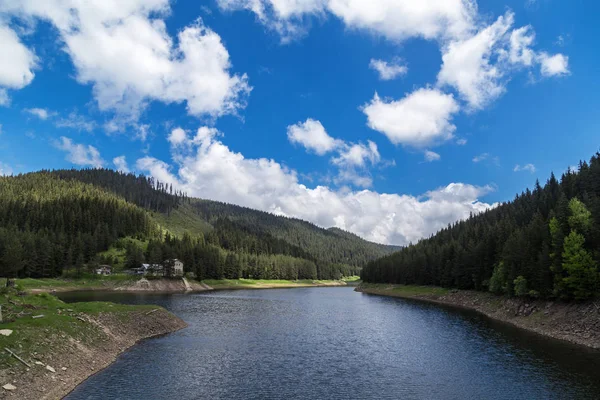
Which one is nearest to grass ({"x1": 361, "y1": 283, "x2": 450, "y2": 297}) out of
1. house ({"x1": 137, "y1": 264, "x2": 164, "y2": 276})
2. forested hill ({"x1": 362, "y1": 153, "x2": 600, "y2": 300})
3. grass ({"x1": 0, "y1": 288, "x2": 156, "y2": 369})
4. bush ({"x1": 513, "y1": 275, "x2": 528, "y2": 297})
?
forested hill ({"x1": 362, "y1": 153, "x2": 600, "y2": 300})

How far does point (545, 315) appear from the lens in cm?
6744

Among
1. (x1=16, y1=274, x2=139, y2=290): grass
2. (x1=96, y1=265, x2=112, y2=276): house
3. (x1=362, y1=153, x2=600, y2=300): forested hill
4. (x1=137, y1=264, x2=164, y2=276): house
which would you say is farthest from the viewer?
(x1=137, y1=264, x2=164, y2=276): house

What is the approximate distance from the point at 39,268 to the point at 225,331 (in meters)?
131

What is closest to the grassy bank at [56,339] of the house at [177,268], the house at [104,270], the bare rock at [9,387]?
the bare rock at [9,387]

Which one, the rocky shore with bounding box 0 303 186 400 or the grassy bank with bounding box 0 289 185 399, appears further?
the grassy bank with bounding box 0 289 185 399

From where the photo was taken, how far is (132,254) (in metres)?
187

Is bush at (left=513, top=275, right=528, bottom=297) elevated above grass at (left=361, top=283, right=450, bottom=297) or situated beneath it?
elevated above

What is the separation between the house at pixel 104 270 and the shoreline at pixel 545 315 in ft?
469

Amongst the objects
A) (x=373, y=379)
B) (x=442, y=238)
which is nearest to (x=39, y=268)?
(x=373, y=379)

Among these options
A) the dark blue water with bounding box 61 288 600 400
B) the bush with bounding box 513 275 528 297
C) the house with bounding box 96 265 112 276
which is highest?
the house with bounding box 96 265 112 276

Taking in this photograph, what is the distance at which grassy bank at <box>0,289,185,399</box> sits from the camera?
2789cm

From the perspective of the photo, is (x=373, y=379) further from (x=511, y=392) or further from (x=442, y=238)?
(x=442, y=238)

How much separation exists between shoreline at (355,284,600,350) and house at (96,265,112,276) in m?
143

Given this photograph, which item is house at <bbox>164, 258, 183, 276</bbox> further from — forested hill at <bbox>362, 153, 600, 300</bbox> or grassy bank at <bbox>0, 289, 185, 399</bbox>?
grassy bank at <bbox>0, 289, 185, 399</bbox>
